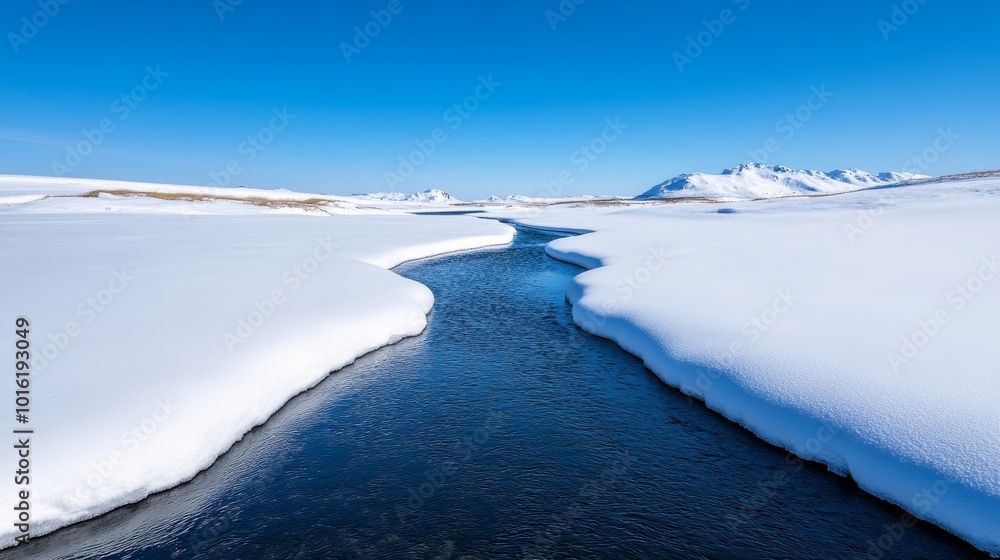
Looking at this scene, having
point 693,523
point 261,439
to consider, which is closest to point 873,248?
point 693,523

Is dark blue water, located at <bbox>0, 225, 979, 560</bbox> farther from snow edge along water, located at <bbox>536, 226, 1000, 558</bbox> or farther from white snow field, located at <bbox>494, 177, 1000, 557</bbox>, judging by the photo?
white snow field, located at <bbox>494, 177, 1000, 557</bbox>

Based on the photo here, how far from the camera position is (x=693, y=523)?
7.71m

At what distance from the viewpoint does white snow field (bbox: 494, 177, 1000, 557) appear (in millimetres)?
7625

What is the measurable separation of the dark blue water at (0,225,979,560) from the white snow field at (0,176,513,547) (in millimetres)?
581

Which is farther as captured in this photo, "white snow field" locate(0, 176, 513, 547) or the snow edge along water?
"white snow field" locate(0, 176, 513, 547)

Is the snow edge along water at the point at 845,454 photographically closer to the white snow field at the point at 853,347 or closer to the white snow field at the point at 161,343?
the white snow field at the point at 853,347

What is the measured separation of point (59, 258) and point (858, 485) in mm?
30491

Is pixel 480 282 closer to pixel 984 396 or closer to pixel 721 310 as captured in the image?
pixel 721 310

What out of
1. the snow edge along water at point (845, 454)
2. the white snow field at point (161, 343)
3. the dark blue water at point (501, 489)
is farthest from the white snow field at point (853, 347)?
the white snow field at point (161, 343)

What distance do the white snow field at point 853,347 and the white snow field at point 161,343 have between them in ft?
31.3

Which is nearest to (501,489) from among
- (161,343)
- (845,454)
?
(845,454)

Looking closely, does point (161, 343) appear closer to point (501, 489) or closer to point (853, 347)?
point (501, 489)

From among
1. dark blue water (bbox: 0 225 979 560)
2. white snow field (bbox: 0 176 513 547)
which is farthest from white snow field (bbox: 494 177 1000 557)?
white snow field (bbox: 0 176 513 547)

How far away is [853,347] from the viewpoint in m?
11.1
